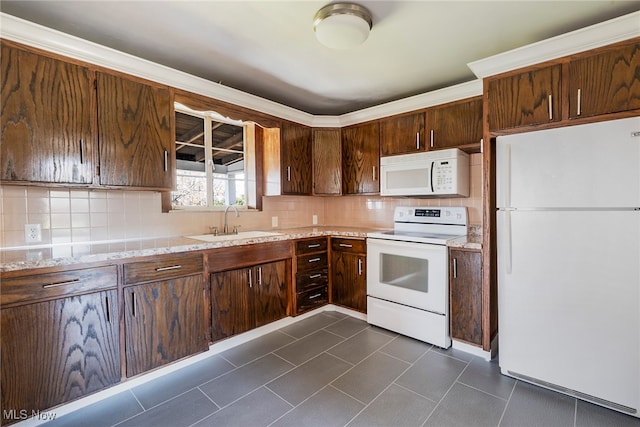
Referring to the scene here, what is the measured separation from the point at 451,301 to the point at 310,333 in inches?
50.3

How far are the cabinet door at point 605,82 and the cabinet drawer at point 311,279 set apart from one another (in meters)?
2.39

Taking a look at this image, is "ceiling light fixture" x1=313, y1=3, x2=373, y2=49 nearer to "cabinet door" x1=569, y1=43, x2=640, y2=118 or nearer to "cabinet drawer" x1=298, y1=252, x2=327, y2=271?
"cabinet door" x1=569, y1=43, x2=640, y2=118

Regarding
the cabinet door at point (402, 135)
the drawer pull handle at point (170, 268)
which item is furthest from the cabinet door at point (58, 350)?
the cabinet door at point (402, 135)

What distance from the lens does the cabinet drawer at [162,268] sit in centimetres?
183

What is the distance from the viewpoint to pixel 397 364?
2145 mm

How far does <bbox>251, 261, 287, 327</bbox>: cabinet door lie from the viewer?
2545mm

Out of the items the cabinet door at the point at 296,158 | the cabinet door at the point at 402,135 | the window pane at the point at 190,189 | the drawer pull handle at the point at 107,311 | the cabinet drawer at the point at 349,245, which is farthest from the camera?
the cabinet door at the point at 296,158

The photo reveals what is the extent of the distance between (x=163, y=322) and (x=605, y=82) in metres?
3.16

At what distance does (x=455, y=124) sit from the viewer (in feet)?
8.51

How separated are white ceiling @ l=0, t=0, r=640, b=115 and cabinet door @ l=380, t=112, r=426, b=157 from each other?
0.37 meters

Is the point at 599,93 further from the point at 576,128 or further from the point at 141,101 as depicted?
the point at 141,101

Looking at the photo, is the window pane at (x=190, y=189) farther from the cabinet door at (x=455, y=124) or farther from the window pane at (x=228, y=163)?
the cabinet door at (x=455, y=124)

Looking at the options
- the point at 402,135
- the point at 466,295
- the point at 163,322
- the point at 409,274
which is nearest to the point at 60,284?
the point at 163,322

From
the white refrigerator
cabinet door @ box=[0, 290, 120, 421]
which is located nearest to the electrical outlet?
cabinet door @ box=[0, 290, 120, 421]
